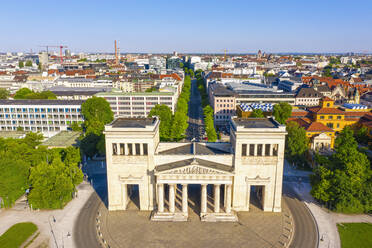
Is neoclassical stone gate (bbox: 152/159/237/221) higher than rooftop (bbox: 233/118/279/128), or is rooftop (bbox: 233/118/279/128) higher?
rooftop (bbox: 233/118/279/128)

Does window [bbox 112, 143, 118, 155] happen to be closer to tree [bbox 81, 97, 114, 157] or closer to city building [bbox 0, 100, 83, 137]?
tree [bbox 81, 97, 114, 157]

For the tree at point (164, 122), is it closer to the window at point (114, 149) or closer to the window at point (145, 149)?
the window at point (114, 149)

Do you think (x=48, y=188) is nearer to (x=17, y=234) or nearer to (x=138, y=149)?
(x=17, y=234)

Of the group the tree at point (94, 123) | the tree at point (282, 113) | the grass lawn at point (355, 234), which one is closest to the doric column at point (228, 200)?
the grass lawn at point (355, 234)

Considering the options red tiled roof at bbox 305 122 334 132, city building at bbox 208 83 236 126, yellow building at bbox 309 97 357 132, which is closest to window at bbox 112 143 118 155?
red tiled roof at bbox 305 122 334 132

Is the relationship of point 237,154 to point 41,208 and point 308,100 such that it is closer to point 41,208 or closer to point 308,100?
point 41,208

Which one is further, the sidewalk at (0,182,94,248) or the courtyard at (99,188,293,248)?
the sidewalk at (0,182,94,248)
